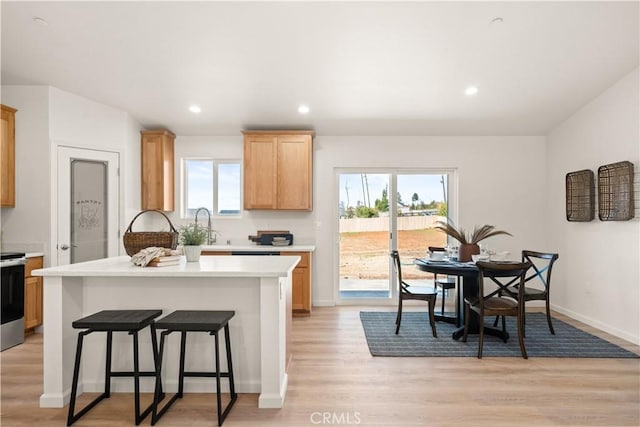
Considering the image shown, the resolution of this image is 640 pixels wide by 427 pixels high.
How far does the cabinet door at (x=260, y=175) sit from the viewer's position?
492 centimetres

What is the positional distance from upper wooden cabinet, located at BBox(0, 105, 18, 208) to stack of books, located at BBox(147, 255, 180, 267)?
8.70ft

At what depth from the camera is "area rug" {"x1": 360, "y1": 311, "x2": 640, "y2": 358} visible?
3.35 meters

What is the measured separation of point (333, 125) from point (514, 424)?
3876 mm

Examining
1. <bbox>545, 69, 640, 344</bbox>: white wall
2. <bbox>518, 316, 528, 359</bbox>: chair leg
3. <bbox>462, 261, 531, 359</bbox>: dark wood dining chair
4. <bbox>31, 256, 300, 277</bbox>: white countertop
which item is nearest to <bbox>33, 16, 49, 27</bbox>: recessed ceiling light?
<bbox>31, 256, 300, 277</bbox>: white countertop

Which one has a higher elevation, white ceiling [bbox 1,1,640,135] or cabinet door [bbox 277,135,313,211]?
white ceiling [bbox 1,1,640,135]

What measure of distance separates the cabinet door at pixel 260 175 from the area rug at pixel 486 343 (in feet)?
6.83

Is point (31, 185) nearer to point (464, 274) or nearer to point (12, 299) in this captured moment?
point (12, 299)

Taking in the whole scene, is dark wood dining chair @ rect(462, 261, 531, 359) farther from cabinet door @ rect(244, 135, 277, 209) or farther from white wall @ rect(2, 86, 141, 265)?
white wall @ rect(2, 86, 141, 265)

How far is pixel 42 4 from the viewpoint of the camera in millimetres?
2861

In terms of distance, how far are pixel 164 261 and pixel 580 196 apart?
15.4ft

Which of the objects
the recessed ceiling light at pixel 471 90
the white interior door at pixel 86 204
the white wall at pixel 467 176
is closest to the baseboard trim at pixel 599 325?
the white wall at pixel 467 176

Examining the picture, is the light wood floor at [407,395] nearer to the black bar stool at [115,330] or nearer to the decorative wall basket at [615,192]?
the black bar stool at [115,330]

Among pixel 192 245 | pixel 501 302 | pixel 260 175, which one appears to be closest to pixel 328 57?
pixel 260 175

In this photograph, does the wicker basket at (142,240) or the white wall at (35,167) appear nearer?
the wicker basket at (142,240)
